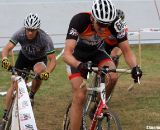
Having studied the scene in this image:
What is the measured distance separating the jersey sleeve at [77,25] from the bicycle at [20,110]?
976 millimetres

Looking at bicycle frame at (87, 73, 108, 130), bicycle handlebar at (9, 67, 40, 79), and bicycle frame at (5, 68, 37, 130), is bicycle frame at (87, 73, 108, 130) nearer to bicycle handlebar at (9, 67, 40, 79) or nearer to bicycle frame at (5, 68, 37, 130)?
bicycle frame at (5, 68, 37, 130)

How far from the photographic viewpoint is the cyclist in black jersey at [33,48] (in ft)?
25.8

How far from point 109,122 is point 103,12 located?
4.34 ft

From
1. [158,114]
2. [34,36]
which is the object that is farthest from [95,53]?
[158,114]

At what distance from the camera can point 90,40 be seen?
6.63 m

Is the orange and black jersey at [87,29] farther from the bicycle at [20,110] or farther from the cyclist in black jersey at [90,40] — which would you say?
the bicycle at [20,110]

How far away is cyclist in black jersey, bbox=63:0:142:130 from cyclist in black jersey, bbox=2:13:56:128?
3.67 feet

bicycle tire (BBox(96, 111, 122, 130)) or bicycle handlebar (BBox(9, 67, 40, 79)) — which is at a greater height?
bicycle handlebar (BBox(9, 67, 40, 79))

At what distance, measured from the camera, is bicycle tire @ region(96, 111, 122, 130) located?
5.61 metres

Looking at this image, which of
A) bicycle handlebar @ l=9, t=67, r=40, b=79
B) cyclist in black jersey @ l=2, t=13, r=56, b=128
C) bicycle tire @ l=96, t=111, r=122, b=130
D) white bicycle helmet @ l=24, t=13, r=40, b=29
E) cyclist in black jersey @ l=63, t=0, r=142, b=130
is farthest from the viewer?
cyclist in black jersey @ l=2, t=13, r=56, b=128

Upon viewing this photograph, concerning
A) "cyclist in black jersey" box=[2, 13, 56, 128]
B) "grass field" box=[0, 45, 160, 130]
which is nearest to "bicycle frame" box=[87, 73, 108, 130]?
"cyclist in black jersey" box=[2, 13, 56, 128]

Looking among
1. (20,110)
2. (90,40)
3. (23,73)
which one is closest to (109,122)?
(20,110)

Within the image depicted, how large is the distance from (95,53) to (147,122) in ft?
7.20

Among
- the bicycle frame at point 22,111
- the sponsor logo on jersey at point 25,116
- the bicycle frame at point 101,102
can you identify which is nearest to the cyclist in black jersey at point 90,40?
the bicycle frame at point 101,102
